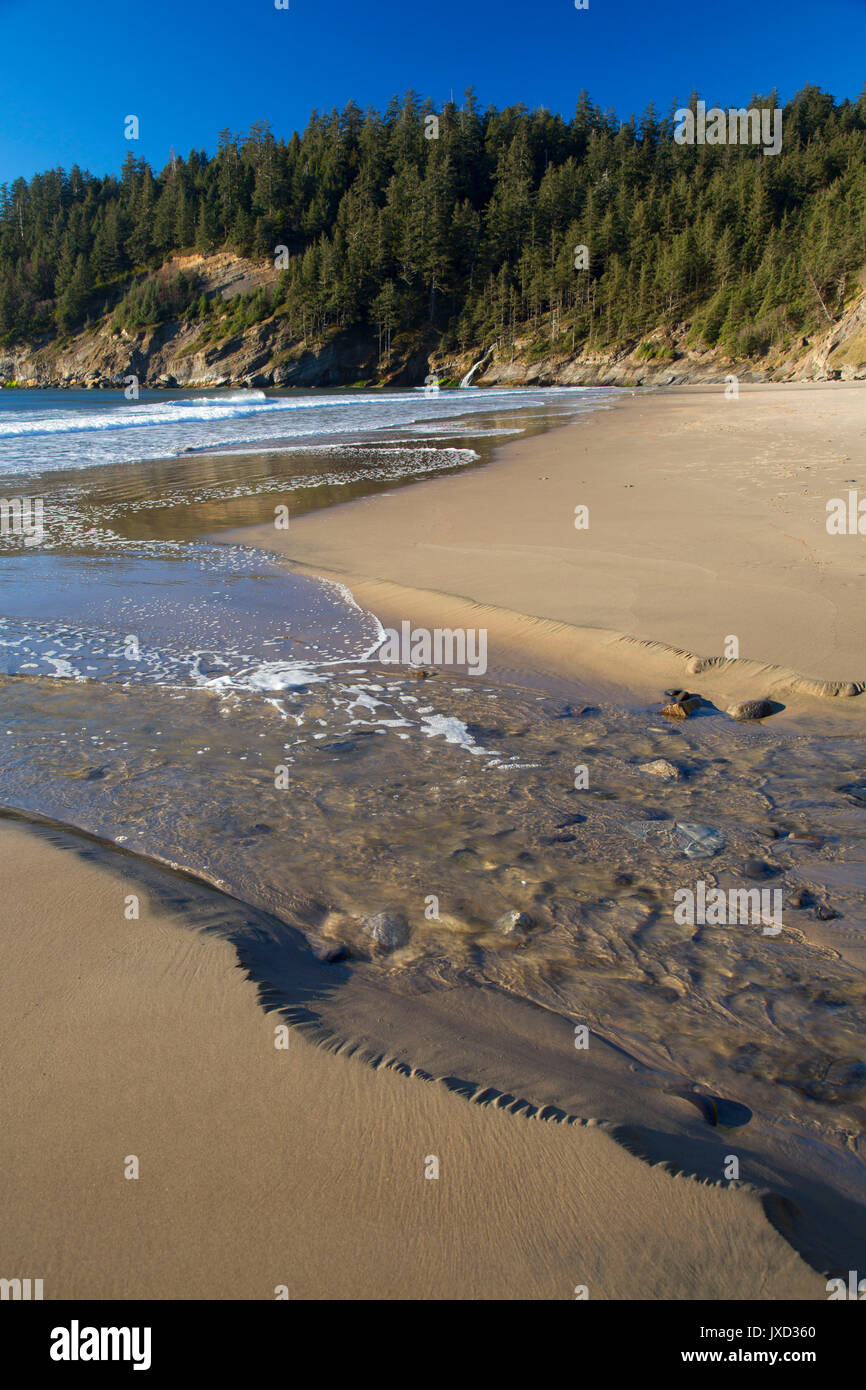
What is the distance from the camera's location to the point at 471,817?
3.16 metres

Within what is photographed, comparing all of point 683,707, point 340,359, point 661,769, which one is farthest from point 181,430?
point 340,359

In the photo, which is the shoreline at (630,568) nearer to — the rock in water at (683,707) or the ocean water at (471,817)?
the rock in water at (683,707)

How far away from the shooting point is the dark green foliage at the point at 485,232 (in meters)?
61.1

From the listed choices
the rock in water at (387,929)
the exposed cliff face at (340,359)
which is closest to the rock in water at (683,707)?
the rock in water at (387,929)

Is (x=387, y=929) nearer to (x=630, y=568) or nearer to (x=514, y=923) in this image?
(x=514, y=923)

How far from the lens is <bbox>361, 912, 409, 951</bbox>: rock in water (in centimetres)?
A: 240

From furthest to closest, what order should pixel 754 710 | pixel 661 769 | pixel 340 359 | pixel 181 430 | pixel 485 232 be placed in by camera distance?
pixel 485 232 < pixel 340 359 < pixel 181 430 < pixel 754 710 < pixel 661 769

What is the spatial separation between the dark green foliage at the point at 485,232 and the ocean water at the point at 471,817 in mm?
56677

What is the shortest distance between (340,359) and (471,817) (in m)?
84.3

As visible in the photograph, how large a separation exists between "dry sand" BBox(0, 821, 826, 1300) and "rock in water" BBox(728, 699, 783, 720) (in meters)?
2.97

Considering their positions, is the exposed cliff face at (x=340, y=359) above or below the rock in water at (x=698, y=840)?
above

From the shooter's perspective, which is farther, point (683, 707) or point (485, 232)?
point (485, 232)
